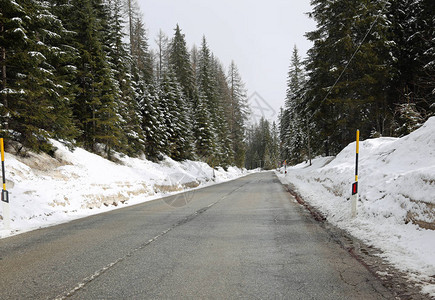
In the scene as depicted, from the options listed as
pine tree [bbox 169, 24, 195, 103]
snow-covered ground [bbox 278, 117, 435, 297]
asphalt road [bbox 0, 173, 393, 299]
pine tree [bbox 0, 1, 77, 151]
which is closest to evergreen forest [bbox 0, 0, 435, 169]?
pine tree [bbox 0, 1, 77, 151]

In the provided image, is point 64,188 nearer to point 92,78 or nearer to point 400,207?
point 92,78

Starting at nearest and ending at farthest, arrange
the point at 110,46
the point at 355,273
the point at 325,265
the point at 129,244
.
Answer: the point at 355,273
the point at 325,265
the point at 129,244
the point at 110,46

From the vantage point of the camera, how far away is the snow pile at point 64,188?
845 cm

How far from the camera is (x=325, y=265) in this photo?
3928mm

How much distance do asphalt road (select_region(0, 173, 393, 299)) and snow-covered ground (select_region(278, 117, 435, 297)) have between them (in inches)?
30.4

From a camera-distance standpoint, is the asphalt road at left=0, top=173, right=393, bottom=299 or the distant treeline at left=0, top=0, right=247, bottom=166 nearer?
the asphalt road at left=0, top=173, right=393, bottom=299

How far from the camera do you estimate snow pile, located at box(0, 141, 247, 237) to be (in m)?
8.45

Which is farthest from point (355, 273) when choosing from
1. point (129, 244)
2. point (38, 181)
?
point (38, 181)

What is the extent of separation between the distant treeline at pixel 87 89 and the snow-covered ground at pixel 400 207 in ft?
39.8

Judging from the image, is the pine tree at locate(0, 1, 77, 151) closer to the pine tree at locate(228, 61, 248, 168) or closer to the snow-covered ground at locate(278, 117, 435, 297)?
the snow-covered ground at locate(278, 117, 435, 297)

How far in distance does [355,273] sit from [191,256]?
246cm

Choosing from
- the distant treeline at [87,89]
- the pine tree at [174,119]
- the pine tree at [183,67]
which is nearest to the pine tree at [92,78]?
the distant treeline at [87,89]

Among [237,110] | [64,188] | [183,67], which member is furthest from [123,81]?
[237,110]

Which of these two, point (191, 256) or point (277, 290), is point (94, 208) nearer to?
point (191, 256)
